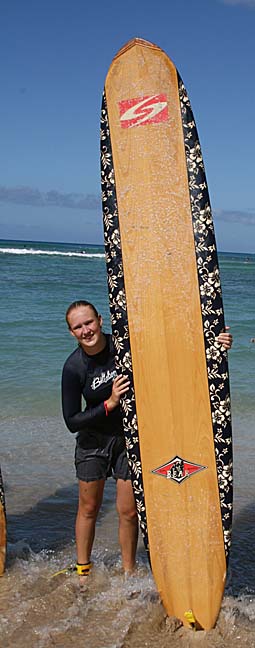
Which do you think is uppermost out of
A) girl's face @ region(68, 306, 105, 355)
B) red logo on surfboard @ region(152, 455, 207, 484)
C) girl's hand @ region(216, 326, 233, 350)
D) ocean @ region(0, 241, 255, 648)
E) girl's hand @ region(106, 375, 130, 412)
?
girl's face @ region(68, 306, 105, 355)

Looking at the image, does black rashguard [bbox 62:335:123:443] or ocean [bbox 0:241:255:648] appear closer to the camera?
ocean [bbox 0:241:255:648]

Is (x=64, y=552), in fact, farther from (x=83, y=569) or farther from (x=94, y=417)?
(x=94, y=417)

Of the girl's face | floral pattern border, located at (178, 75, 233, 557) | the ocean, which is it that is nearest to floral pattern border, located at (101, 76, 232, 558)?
floral pattern border, located at (178, 75, 233, 557)

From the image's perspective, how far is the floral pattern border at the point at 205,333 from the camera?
3.54 meters

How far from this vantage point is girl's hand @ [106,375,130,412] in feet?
11.7

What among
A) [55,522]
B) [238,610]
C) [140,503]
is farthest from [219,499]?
[55,522]

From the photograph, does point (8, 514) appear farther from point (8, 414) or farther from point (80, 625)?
point (8, 414)

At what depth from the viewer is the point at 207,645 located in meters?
3.39

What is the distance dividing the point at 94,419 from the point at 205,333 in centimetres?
70

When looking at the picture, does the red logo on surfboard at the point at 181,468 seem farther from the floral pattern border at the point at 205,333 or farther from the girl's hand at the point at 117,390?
the girl's hand at the point at 117,390

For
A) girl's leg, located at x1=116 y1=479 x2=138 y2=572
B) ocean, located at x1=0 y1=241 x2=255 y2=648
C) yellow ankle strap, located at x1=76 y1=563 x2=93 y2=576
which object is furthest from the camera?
yellow ankle strap, located at x1=76 y1=563 x2=93 y2=576

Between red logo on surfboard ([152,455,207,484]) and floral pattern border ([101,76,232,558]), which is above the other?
floral pattern border ([101,76,232,558])

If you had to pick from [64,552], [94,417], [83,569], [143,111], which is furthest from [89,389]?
[143,111]

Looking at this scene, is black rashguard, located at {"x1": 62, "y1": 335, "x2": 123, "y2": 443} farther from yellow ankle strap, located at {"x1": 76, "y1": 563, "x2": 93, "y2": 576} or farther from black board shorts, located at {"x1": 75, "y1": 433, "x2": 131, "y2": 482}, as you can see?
yellow ankle strap, located at {"x1": 76, "y1": 563, "x2": 93, "y2": 576}
